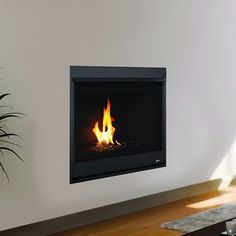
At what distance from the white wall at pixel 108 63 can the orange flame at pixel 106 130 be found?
0.31 m

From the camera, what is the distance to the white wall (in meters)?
3.91

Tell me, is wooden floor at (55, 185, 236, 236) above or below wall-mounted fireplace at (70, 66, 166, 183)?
below

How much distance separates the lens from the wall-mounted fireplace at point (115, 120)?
439 centimetres

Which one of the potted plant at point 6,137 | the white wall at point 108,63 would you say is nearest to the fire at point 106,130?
the white wall at point 108,63

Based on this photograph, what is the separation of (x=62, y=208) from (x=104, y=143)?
Result: 67cm

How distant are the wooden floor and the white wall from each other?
16cm

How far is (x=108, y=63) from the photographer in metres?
4.54

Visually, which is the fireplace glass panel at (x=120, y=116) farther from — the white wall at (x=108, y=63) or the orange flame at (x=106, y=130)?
the white wall at (x=108, y=63)

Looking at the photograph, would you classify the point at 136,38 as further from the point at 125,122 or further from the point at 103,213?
the point at 103,213

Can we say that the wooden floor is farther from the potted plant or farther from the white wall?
the potted plant

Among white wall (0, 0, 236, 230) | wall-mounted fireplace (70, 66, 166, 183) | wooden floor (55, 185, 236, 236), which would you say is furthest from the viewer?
wall-mounted fireplace (70, 66, 166, 183)

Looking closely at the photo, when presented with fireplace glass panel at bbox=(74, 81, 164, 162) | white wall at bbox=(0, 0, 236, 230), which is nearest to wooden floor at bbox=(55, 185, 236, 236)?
white wall at bbox=(0, 0, 236, 230)

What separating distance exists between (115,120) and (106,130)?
115 mm

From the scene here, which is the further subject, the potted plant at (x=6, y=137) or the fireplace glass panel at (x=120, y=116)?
the fireplace glass panel at (x=120, y=116)
